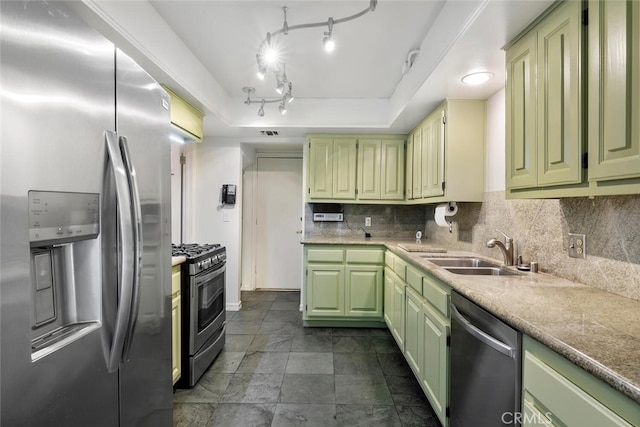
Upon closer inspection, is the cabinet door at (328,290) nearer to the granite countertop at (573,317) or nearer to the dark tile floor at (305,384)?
the dark tile floor at (305,384)

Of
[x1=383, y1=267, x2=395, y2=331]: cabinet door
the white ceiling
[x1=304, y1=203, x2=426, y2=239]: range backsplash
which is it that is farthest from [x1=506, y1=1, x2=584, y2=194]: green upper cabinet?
[x1=304, y1=203, x2=426, y2=239]: range backsplash

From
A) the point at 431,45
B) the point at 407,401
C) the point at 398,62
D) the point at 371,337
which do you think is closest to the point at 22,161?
the point at 431,45

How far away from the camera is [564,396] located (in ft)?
2.53

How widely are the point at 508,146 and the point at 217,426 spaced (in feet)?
7.48

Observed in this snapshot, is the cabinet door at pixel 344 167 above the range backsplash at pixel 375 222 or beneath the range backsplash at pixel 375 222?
above

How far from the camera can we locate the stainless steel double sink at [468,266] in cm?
184

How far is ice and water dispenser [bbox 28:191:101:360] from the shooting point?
2.38ft

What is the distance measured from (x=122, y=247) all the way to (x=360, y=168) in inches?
108

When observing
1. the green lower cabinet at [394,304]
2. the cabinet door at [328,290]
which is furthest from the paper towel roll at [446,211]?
the cabinet door at [328,290]

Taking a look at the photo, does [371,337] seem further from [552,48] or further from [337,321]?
[552,48]

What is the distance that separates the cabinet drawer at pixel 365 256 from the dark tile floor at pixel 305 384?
2.47 feet

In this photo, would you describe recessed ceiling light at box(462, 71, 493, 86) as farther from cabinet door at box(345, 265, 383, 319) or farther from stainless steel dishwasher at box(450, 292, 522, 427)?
cabinet door at box(345, 265, 383, 319)

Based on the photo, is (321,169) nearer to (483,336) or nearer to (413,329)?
(413,329)

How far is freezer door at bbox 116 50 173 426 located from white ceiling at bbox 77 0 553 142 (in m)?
0.64
